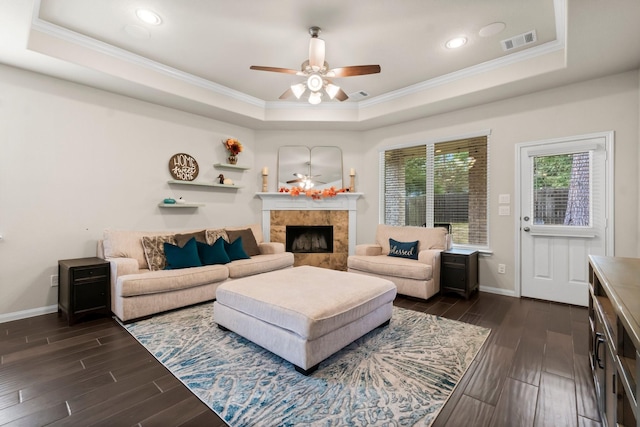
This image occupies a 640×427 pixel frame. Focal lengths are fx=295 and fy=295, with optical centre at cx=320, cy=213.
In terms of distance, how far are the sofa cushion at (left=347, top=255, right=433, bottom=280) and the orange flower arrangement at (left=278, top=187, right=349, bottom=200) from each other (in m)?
1.41

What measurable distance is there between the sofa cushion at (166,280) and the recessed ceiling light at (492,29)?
385 cm

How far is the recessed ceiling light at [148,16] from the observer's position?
2684 millimetres

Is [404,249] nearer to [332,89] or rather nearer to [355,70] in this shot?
[332,89]

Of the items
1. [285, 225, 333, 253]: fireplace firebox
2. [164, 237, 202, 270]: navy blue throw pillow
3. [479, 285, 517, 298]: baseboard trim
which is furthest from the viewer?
[285, 225, 333, 253]: fireplace firebox

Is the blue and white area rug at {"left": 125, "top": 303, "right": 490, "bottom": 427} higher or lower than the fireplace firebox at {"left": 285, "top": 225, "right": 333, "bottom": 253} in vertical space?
lower

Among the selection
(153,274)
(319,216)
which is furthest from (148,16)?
(319,216)

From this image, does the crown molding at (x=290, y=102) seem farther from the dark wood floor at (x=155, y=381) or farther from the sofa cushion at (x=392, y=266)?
the dark wood floor at (x=155, y=381)

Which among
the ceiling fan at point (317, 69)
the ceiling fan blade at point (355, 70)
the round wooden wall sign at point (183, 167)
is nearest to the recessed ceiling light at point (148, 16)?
the ceiling fan at point (317, 69)

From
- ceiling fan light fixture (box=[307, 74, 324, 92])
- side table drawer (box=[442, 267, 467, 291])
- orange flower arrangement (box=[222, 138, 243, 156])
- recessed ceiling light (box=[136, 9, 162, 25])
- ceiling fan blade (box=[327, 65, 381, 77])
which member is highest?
recessed ceiling light (box=[136, 9, 162, 25])

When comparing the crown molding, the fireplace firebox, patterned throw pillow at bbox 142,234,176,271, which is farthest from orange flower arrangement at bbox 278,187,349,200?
patterned throw pillow at bbox 142,234,176,271

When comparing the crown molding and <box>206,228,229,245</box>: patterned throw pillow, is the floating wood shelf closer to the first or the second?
the crown molding

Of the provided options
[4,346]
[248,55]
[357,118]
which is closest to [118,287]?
[4,346]

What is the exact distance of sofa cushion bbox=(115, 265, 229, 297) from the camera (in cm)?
296

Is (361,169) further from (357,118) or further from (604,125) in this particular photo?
(604,125)
